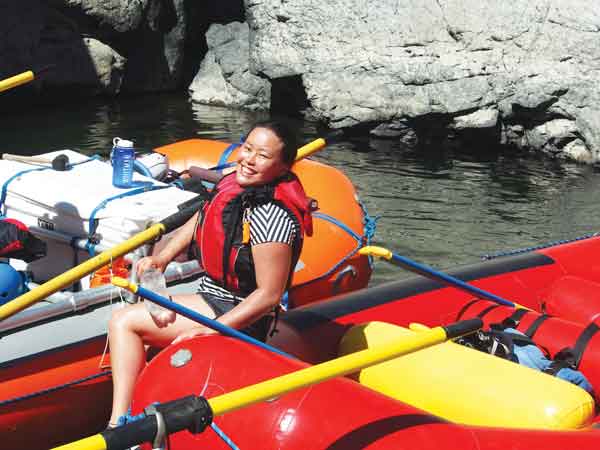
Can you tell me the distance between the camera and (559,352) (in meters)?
3.72

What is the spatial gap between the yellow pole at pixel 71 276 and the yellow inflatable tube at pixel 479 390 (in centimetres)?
98

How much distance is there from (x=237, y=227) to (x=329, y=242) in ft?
6.05

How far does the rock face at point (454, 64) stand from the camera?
11.6 metres

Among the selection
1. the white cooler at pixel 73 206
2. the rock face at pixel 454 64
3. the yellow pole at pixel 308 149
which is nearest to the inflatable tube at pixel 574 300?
the yellow pole at pixel 308 149

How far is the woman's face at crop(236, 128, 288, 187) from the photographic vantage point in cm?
293

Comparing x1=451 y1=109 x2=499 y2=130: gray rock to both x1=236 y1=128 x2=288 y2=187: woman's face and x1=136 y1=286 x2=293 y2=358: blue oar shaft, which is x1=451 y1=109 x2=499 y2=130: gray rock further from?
x1=136 y1=286 x2=293 y2=358: blue oar shaft

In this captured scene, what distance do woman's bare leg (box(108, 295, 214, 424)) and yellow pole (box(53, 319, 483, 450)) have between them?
71cm

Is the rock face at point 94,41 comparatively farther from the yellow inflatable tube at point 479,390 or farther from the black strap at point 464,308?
the yellow inflatable tube at point 479,390

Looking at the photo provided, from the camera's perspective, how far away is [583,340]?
371cm

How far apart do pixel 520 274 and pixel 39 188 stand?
8.50 ft

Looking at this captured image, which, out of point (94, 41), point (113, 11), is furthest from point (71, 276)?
point (94, 41)

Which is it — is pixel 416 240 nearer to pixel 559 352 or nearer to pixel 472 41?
pixel 559 352

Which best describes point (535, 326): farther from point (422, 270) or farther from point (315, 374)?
point (315, 374)

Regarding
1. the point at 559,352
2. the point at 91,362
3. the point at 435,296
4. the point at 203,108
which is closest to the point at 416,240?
the point at 435,296
